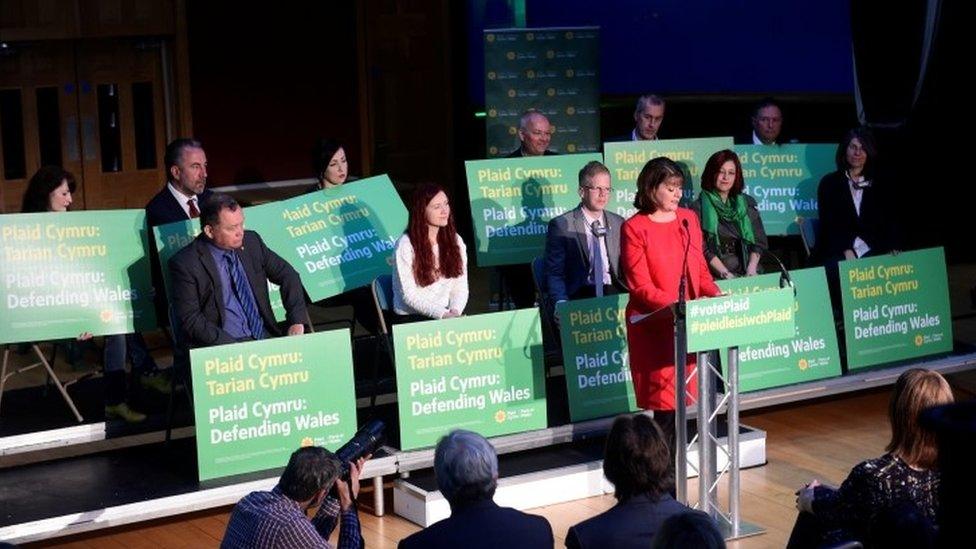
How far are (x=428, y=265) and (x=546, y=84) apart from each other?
4154 mm

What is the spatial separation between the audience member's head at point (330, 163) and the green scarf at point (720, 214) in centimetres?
210

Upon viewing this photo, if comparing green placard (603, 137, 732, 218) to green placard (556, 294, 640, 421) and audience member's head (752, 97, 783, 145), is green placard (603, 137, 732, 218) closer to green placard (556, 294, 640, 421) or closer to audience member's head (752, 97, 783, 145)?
audience member's head (752, 97, 783, 145)

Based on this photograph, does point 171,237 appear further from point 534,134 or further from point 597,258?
point 534,134

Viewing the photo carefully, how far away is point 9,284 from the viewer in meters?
7.55

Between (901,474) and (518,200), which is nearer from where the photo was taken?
(901,474)

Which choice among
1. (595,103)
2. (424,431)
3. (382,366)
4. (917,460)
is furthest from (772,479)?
(595,103)

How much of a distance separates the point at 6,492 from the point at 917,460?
4.30m

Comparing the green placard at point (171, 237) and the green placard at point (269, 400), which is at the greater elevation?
the green placard at point (171, 237)

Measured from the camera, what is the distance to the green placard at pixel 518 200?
8852 mm

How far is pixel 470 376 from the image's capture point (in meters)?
7.38

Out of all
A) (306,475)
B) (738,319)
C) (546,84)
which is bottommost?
(306,475)

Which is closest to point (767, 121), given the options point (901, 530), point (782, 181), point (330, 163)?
point (782, 181)

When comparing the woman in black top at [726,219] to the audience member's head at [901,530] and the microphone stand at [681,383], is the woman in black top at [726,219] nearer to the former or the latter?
the microphone stand at [681,383]

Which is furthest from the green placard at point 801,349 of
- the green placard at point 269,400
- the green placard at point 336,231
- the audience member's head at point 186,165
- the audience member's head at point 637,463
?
the audience member's head at point 637,463
